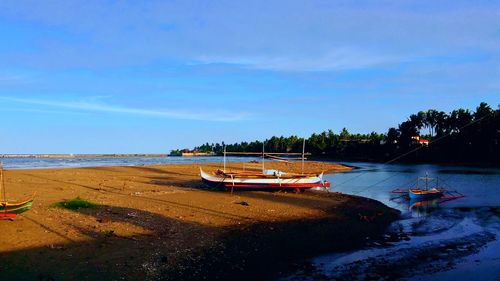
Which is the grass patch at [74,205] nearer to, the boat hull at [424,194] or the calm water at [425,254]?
the calm water at [425,254]

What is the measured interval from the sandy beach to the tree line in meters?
64.7

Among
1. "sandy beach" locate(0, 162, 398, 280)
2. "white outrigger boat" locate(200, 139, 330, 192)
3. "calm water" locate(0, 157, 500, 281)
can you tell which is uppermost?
"white outrigger boat" locate(200, 139, 330, 192)

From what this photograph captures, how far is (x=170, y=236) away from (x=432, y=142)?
75274 millimetres

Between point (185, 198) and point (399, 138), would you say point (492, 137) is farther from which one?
point (185, 198)

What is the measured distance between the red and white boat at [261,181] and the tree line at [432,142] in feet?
170

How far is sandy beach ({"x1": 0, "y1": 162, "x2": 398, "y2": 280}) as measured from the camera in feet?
44.5

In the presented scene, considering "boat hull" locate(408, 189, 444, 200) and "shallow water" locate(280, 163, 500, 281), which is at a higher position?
"boat hull" locate(408, 189, 444, 200)

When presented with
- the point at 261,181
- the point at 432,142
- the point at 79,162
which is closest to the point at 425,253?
the point at 261,181

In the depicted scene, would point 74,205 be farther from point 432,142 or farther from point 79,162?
point 79,162

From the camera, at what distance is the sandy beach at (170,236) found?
13.6 m

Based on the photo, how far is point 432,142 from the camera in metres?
82.6

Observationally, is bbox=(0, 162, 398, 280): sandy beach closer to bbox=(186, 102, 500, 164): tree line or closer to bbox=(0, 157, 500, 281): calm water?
bbox=(0, 157, 500, 281): calm water

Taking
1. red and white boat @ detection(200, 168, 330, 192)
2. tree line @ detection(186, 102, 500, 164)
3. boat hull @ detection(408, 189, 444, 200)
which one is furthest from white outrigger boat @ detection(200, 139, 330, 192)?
tree line @ detection(186, 102, 500, 164)

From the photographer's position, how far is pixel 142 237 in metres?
17.6
